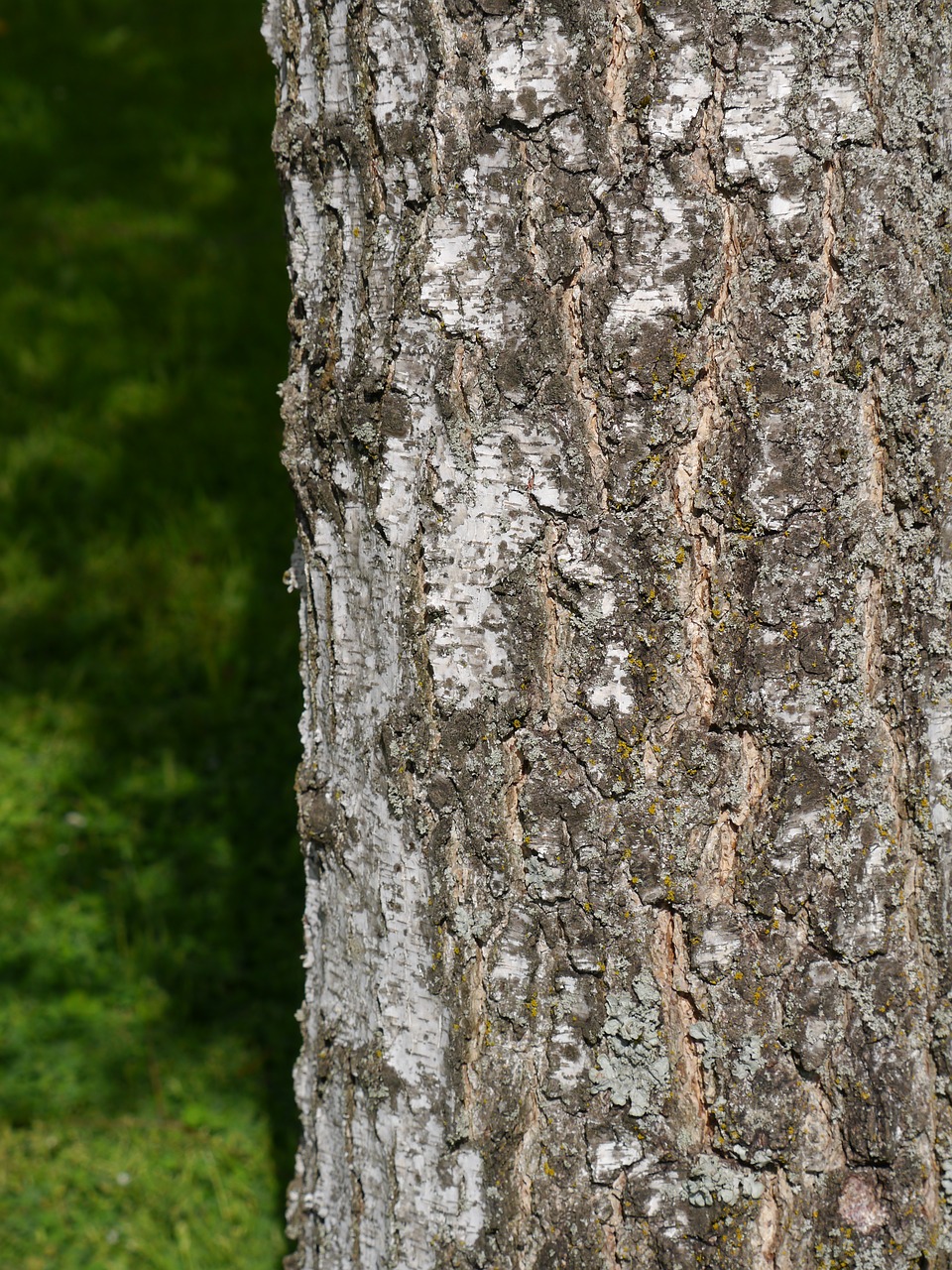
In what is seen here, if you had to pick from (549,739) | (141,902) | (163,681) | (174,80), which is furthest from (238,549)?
(174,80)

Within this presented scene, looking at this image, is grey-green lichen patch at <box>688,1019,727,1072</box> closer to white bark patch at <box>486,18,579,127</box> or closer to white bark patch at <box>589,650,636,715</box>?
white bark patch at <box>589,650,636,715</box>

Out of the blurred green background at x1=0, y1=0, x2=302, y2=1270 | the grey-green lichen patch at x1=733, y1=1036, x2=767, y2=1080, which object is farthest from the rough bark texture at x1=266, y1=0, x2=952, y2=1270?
the blurred green background at x1=0, y1=0, x2=302, y2=1270

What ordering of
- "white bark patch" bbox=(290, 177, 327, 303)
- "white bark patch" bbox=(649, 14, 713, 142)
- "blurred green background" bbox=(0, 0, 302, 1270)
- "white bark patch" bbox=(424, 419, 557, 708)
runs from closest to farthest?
"white bark patch" bbox=(649, 14, 713, 142)
"white bark patch" bbox=(424, 419, 557, 708)
"white bark patch" bbox=(290, 177, 327, 303)
"blurred green background" bbox=(0, 0, 302, 1270)

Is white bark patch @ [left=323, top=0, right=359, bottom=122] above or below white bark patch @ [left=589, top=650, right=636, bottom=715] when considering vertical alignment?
above

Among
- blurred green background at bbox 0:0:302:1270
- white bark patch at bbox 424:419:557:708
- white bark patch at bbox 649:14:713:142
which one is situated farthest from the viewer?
blurred green background at bbox 0:0:302:1270

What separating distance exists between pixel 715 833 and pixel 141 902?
2.28 m

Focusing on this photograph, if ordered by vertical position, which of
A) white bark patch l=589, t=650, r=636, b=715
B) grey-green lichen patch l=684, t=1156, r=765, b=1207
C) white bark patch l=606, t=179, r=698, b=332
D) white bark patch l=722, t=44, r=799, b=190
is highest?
white bark patch l=722, t=44, r=799, b=190

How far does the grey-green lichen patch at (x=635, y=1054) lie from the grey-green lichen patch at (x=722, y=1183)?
0.10 m

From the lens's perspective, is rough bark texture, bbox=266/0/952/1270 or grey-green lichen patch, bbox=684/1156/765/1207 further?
grey-green lichen patch, bbox=684/1156/765/1207

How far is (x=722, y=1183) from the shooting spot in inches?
54.9

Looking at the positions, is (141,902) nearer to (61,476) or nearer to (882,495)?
(61,476)

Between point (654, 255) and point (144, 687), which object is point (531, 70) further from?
point (144, 687)

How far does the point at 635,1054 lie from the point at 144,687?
2.97 metres

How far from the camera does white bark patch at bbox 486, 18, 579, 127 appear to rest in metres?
1.23
